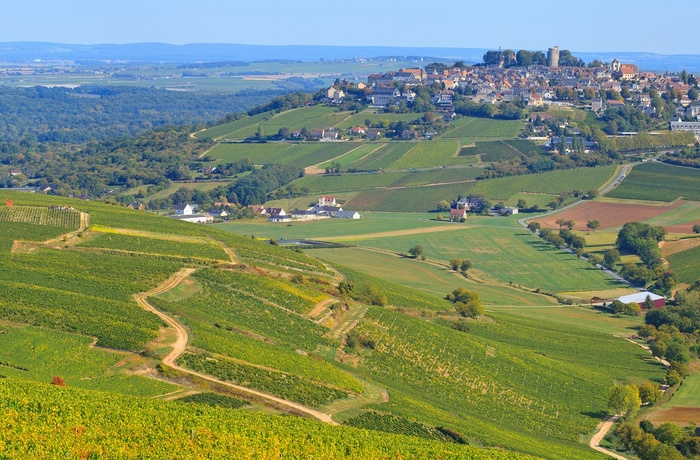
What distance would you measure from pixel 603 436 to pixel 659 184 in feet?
239

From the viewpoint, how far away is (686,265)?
82688 mm

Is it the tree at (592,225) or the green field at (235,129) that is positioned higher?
the green field at (235,129)

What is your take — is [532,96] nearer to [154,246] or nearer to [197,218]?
[197,218]

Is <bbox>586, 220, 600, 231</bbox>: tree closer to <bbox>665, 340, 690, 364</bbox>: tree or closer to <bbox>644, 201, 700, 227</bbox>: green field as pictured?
<bbox>644, 201, 700, 227</bbox>: green field

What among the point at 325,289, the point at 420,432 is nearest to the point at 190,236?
the point at 325,289

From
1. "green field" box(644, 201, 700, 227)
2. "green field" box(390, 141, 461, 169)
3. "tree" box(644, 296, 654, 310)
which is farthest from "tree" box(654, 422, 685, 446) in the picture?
"green field" box(390, 141, 461, 169)

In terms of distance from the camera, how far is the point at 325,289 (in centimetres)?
5944

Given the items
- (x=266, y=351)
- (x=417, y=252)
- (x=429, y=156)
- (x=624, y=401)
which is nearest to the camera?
(x=266, y=351)

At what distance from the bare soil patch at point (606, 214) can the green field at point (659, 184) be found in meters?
3.13

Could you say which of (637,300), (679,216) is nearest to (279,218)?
(679,216)

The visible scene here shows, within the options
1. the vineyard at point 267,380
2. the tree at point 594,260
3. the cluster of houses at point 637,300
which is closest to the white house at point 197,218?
the tree at point 594,260

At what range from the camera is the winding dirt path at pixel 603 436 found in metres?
45.2

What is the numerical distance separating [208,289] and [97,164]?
3472 inches

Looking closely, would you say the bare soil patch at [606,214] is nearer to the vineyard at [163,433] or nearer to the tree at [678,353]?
the tree at [678,353]
